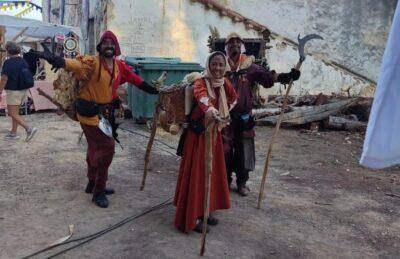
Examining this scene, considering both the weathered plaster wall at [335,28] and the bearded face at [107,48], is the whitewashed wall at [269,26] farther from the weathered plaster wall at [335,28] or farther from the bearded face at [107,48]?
the bearded face at [107,48]

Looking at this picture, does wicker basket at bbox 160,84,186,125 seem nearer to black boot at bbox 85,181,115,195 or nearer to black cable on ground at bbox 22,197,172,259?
black cable on ground at bbox 22,197,172,259

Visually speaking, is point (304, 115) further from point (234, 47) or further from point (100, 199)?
point (100, 199)

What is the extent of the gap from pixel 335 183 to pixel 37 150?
492 centimetres

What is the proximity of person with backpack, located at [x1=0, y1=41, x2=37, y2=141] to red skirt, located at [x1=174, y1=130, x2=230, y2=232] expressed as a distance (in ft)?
15.5

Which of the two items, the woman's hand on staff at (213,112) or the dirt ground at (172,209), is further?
the dirt ground at (172,209)

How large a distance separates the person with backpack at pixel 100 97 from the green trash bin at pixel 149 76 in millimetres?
4458

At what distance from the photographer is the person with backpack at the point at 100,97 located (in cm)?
507

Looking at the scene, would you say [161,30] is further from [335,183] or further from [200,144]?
[200,144]

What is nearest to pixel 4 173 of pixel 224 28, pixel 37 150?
pixel 37 150

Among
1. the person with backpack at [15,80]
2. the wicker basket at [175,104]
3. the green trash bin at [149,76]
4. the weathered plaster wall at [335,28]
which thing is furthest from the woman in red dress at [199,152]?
the weathered plaster wall at [335,28]

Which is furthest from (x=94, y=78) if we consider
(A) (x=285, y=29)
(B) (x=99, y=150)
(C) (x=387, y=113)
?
(A) (x=285, y=29)

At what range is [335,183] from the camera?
6.95m

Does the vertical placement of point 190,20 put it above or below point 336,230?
above

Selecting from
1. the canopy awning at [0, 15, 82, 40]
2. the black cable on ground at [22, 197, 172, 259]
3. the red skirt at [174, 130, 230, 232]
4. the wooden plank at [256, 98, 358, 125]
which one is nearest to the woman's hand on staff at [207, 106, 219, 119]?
the red skirt at [174, 130, 230, 232]
